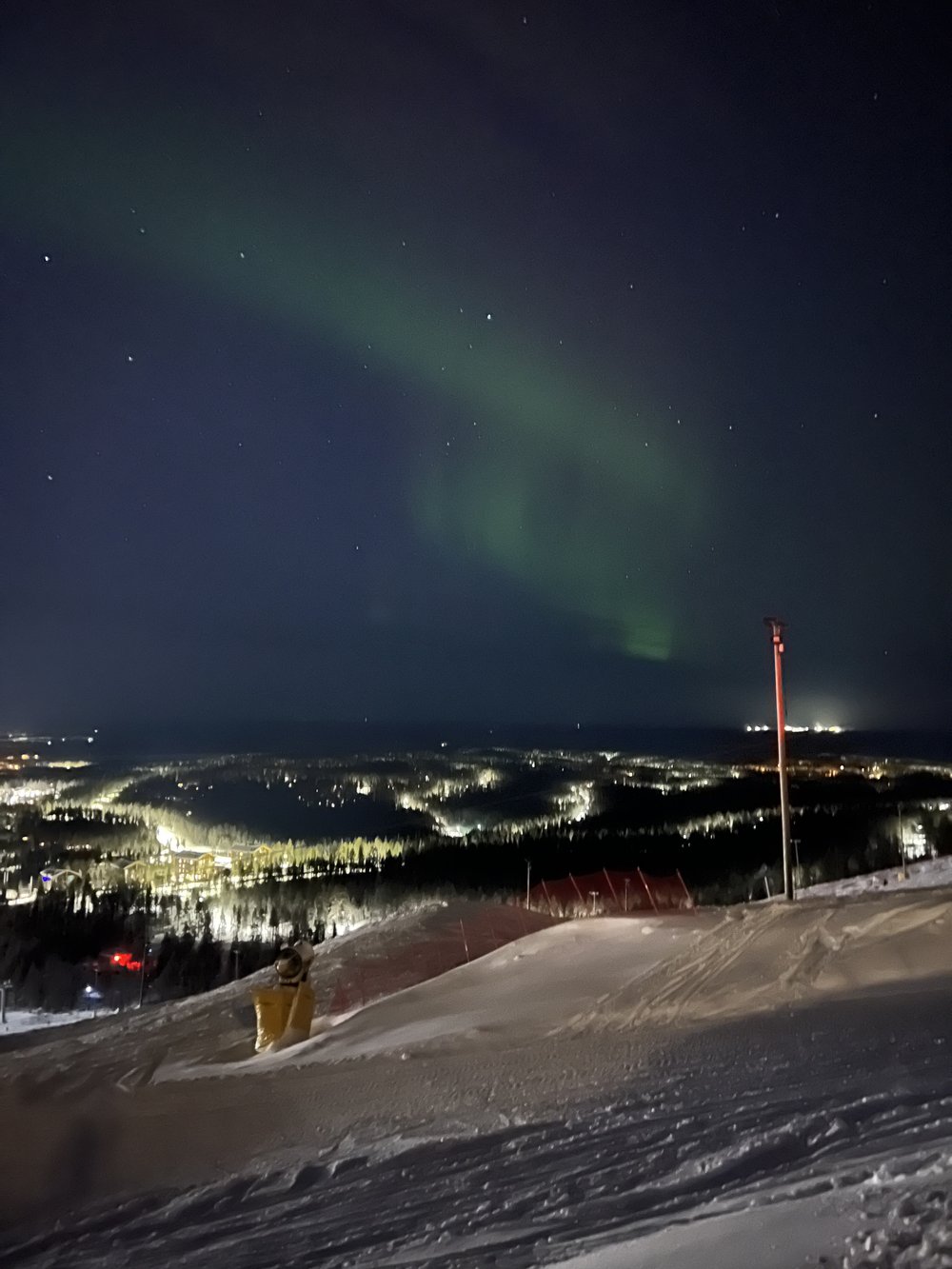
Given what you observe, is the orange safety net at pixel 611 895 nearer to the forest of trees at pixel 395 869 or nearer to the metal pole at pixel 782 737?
the metal pole at pixel 782 737

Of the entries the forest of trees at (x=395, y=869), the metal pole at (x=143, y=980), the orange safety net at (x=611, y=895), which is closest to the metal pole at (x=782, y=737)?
the orange safety net at (x=611, y=895)

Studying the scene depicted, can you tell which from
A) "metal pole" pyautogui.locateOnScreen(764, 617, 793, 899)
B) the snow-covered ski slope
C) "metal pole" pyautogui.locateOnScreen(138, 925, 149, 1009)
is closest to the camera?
the snow-covered ski slope

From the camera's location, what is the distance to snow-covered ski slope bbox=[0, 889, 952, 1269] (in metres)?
4.49

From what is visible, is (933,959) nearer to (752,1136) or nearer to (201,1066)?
(752,1136)

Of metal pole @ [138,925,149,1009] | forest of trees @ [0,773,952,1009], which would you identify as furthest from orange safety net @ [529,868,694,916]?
metal pole @ [138,925,149,1009]

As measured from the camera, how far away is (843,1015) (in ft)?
26.0

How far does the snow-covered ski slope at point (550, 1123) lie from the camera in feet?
14.7

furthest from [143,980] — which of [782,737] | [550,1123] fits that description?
[550,1123]

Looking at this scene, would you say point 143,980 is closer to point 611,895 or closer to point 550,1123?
point 611,895

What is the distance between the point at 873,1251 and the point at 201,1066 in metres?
7.83

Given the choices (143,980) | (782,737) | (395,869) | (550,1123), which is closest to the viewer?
(550,1123)

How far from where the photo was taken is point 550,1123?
21.3 feet

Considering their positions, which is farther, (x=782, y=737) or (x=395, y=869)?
(x=395, y=869)

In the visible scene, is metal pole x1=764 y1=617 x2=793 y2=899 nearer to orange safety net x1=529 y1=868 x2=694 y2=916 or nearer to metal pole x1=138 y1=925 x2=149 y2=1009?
orange safety net x1=529 y1=868 x2=694 y2=916
